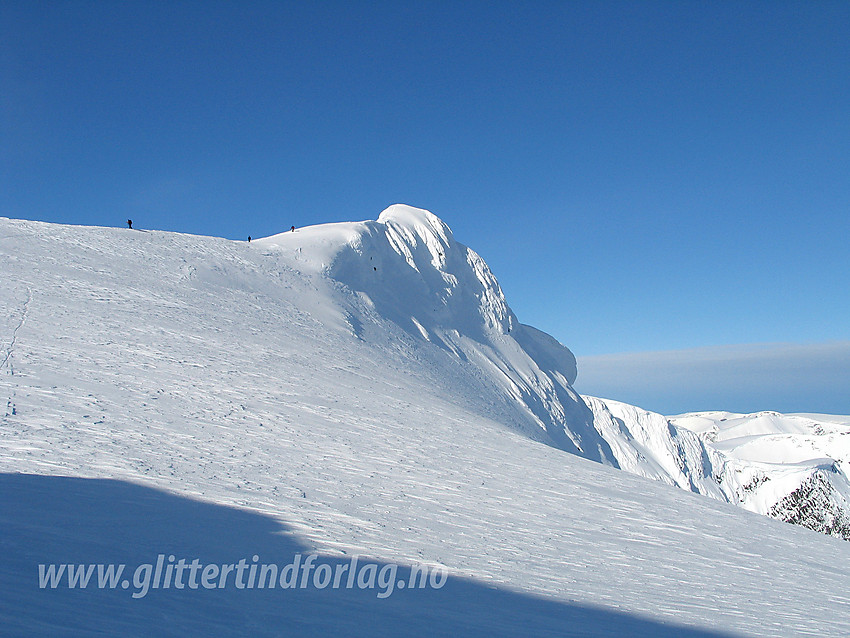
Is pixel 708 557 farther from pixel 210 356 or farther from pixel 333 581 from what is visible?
pixel 210 356

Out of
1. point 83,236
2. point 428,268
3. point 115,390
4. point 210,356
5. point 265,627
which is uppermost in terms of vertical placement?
point 428,268

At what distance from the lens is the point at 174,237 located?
99.3ft

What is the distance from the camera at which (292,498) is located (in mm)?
8211

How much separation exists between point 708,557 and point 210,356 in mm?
13278

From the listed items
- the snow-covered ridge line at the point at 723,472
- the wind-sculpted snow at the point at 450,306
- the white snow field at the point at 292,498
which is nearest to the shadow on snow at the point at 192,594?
the white snow field at the point at 292,498

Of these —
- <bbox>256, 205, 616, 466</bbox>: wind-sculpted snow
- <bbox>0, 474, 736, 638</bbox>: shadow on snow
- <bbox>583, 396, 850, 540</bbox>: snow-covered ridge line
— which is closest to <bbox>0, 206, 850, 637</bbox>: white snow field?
<bbox>0, 474, 736, 638</bbox>: shadow on snow

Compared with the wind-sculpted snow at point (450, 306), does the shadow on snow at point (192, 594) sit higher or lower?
lower

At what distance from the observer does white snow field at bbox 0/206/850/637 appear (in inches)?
201

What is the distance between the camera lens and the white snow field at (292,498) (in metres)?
5.11

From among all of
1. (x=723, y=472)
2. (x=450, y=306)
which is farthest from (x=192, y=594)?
(x=723, y=472)

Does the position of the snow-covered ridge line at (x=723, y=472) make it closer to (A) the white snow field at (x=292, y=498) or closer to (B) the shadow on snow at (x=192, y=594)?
(A) the white snow field at (x=292, y=498)

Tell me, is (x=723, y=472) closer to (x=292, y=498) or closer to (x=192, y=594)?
(x=292, y=498)

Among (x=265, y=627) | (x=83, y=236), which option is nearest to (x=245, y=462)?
(x=265, y=627)

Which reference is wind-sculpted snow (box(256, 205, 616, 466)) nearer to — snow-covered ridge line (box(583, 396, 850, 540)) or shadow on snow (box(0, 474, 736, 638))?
snow-covered ridge line (box(583, 396, 850, 540))
